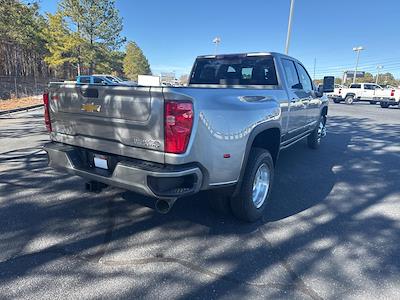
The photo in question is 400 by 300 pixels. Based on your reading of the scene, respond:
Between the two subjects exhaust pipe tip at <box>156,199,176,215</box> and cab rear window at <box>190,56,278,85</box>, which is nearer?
exhaust pipe tip at <box>156,199,176,215</box>

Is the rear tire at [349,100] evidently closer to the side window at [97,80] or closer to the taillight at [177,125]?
the side window at [97,80]

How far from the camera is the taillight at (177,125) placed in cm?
244

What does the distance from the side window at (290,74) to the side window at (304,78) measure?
323 millimetres

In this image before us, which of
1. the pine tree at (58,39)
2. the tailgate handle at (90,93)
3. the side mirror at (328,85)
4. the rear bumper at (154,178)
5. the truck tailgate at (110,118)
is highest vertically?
the pine tree at (58,39)

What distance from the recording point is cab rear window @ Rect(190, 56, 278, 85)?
4590mm

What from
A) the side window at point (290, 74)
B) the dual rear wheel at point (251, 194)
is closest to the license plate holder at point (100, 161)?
the dual rear wheel at point (251, 194)

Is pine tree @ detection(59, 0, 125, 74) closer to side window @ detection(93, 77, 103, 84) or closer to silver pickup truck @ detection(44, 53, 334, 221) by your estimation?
side window @ detection(93, 77, 103, 84)

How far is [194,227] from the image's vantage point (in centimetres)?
339

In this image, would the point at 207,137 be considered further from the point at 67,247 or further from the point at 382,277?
the point at 382,277

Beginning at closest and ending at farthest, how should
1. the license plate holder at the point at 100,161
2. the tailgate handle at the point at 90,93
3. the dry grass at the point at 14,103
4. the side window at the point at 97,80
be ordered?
the tailgate handle at the point at 90,93, the license plate holder at the point at 100,161, the dry grass at the point at 14,103, the side window at the point at 97,80

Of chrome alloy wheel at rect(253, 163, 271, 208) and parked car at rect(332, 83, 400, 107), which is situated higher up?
parked car at rect(332, 83, 400, 107)

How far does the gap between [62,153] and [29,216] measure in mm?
964

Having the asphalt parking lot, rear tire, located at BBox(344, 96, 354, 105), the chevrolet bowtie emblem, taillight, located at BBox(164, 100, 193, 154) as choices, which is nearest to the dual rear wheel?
the asphalt parking lot

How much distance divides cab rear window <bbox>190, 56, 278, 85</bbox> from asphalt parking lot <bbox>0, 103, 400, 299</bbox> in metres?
1.77
